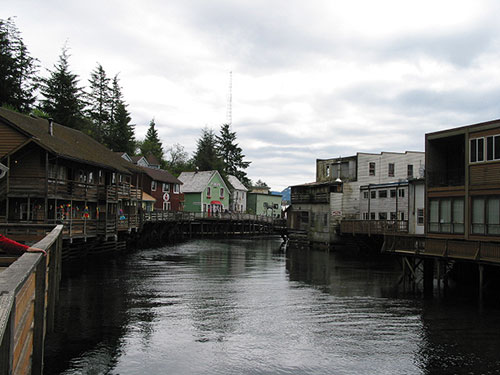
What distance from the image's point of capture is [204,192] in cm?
8356

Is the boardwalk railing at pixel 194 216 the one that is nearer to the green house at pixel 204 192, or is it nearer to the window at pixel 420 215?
the green house at pixel 204 192

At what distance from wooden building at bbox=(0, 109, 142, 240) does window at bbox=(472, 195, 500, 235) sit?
23973mm

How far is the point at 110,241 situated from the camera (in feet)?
135

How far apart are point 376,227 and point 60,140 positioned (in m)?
29.6

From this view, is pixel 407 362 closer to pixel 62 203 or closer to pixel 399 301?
pixel 399 301

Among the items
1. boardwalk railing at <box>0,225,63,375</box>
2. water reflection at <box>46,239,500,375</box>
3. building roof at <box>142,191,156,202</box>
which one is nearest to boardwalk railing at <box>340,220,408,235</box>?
water reflection at <box>46,239,500,375</box>

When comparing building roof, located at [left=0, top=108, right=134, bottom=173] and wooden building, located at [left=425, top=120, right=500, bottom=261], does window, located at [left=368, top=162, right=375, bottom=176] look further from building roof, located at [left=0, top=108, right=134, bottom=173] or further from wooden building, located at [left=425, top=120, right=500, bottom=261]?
building roof, located at [left=0, top=108, right=134, bottom=173]

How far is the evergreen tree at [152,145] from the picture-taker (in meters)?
107

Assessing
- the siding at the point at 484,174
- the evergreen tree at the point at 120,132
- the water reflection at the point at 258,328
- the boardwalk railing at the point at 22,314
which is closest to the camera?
the boardwalk railing at the point at 22,314

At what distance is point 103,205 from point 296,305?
2536cm

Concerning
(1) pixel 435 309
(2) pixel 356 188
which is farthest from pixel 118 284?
(2) pixel 356 188

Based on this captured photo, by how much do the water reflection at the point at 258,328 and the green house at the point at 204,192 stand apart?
2166 inches

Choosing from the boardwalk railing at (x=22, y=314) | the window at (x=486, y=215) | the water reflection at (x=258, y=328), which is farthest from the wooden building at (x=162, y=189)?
the boardwalk railing at (x=22, y=314)

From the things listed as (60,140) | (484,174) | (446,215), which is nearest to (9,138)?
(60,140)
